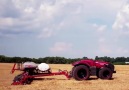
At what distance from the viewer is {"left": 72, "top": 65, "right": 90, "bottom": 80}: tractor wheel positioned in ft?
68.3

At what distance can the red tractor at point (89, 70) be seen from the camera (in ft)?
68.6

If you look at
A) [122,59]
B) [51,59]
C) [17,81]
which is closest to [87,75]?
[17,81]

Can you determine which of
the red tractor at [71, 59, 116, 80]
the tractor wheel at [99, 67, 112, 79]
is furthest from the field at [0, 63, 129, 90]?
the tractor wheel at [99, 67, 112, 79]

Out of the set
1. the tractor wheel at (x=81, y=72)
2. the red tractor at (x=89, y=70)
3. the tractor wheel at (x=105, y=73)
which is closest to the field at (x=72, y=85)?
the tractor wheel at (x=81, y=72)

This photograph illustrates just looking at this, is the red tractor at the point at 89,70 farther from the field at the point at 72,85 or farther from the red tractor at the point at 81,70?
the field at the point at 72,85

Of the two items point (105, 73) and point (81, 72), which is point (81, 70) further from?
point (105, 73)

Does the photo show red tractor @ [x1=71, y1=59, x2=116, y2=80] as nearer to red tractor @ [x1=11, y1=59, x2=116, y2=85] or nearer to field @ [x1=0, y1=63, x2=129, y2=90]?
red tractor @ [x1=11, y1=59, x2=116, y2=85]

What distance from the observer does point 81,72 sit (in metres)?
21.1

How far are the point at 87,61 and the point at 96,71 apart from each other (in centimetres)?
87

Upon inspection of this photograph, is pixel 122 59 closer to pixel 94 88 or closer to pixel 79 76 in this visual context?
pixel 79 76

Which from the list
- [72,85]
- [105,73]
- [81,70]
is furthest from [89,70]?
[72,85]

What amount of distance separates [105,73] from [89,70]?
107cm

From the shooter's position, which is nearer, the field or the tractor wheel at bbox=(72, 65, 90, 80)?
the field

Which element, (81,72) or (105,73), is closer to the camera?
(81,72)
